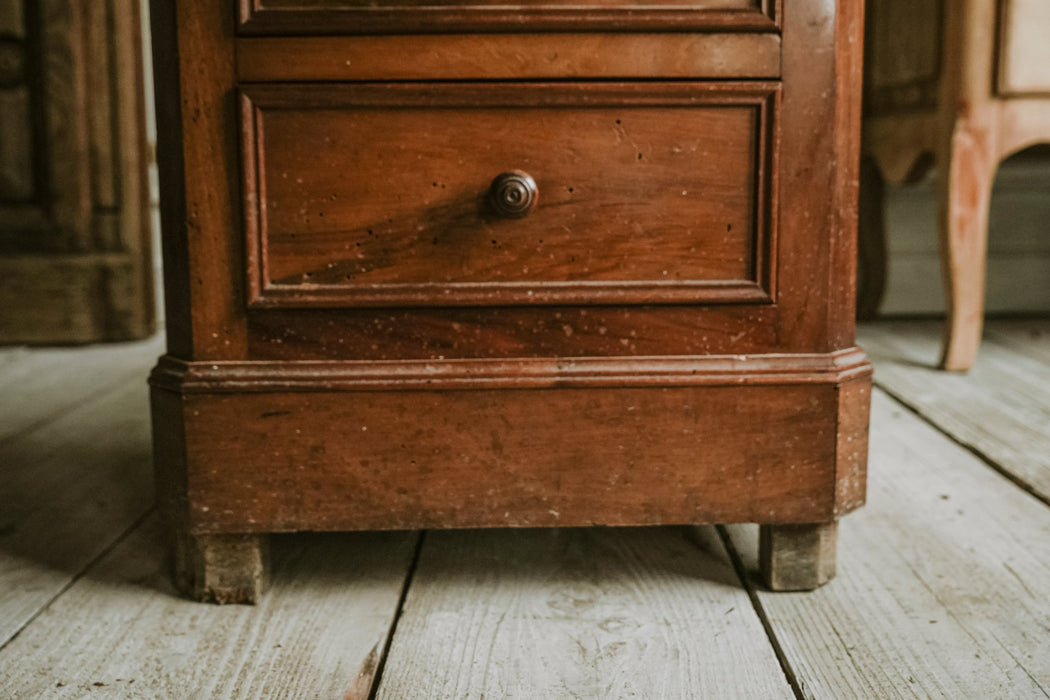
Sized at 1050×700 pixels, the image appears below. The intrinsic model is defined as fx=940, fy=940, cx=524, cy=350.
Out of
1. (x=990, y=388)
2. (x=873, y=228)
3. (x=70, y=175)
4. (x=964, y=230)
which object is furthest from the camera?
(x=873, y=228)

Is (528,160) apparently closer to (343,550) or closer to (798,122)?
(798,122)

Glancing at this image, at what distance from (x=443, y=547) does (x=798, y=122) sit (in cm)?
53

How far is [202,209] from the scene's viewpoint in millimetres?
786

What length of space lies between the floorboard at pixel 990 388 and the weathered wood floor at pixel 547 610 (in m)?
0.06

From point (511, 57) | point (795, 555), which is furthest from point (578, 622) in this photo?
point (511, 57)

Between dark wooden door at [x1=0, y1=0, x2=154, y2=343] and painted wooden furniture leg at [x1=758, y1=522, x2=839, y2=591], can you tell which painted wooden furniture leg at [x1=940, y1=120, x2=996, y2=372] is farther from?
dark wooden door at [x1=0, y1=0, x2=154, y2=343]

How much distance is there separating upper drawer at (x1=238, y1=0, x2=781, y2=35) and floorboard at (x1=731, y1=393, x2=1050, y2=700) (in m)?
0.50

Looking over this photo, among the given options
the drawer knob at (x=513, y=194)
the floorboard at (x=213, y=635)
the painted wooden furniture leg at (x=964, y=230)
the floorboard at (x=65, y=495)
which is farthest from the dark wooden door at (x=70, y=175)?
the painted wooden furniture leg at (x=964, y=230)

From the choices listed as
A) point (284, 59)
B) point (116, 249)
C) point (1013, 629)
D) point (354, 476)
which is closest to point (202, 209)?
point (284, 59)

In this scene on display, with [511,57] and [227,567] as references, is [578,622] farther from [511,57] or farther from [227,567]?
[511,57]

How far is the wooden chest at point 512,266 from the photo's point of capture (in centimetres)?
77

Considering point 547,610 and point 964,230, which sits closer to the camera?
point 547,610

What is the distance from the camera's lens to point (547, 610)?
81cm

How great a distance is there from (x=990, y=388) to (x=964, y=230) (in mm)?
305
